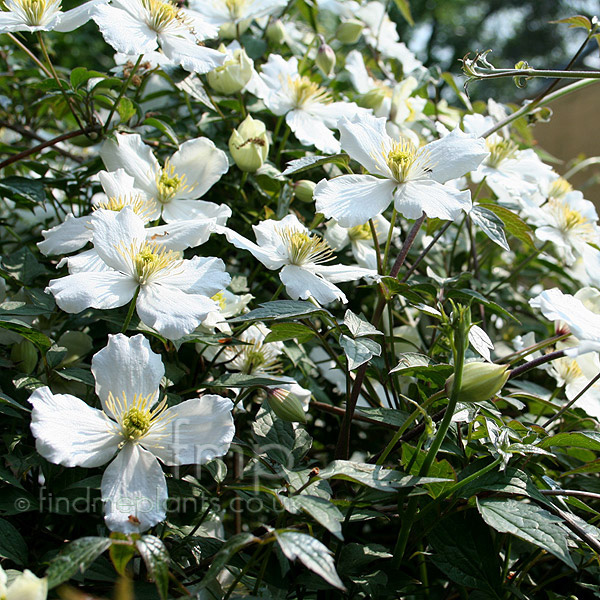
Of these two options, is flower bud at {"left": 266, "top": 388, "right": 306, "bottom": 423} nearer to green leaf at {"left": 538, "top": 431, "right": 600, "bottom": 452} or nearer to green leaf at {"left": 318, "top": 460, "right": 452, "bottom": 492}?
green leaf at {"left": 318, "top": 460, "right": 452, "bottom": 492}

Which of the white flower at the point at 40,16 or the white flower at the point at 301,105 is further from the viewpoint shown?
the white flower at the point at 301,105

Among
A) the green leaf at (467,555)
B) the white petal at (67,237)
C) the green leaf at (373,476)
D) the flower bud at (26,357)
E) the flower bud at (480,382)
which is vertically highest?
the flower bud at (480,382)

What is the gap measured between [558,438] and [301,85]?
0.61m

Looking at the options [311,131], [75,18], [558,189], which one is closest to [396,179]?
[311,131]

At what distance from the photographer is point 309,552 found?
Result: 43cm

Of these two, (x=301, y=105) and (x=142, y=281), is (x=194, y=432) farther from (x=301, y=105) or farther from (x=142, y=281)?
(x=301, y=105)

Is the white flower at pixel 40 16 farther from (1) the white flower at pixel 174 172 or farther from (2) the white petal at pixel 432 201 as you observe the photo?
(2) the white petal at pixel 432 201

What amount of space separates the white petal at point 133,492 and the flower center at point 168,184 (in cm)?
34

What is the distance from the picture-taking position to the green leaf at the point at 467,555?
561mm

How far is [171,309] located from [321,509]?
0.25 m

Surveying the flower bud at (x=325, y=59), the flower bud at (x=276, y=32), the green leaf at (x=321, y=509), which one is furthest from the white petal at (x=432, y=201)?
the flower bud at (x=276, y=32)

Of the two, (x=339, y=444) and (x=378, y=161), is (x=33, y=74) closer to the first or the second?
(x=378, y=161)

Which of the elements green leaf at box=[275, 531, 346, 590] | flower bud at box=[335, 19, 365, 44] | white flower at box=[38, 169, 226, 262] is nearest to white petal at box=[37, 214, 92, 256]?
white flower at box=[38, 169, 226, 262]

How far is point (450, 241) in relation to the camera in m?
1.12
